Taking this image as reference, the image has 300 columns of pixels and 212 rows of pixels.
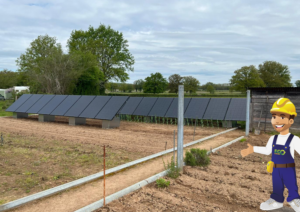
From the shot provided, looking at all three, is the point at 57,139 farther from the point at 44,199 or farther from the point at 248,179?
the point at 248,179

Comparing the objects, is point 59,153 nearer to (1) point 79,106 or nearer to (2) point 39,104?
(1) point 79,106

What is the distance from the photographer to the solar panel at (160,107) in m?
15.3

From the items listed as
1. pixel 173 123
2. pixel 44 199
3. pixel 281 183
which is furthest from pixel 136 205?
pixel 173 123

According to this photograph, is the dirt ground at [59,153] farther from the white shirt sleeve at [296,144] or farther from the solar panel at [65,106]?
the white shirt sleeve at [296,144]

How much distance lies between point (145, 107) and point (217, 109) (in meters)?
4.79

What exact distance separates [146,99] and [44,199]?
13.2 meters

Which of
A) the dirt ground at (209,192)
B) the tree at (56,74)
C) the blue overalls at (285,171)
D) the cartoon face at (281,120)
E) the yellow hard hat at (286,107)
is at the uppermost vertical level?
the tree at (56,74)

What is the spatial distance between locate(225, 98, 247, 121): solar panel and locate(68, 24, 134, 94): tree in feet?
91.3

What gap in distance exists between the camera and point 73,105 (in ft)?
49.2

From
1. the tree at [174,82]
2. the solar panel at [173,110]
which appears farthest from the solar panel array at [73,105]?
the tree at [174,82]

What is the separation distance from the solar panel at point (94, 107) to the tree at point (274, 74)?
150 ft

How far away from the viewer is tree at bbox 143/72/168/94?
201 ft

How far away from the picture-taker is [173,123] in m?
15.1

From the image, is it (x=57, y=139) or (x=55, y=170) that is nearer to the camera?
(x=55, y=170)
